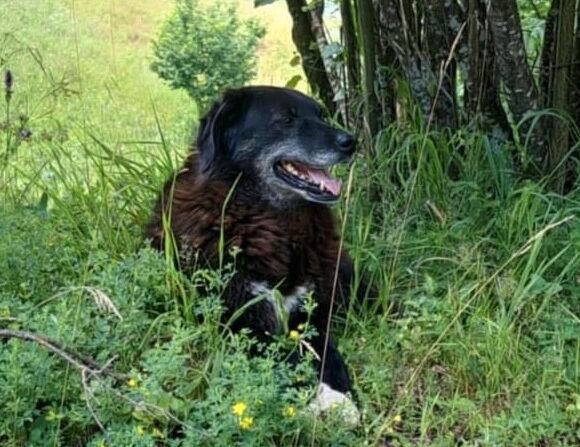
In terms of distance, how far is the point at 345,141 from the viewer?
268 cm

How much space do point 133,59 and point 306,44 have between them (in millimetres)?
5129

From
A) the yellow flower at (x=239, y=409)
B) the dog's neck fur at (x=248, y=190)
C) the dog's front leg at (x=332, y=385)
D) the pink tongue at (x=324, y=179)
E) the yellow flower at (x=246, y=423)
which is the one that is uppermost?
the dog's neck fur at (x=248, y=190)

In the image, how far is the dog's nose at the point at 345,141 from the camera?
268 cm

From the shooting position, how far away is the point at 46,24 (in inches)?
359

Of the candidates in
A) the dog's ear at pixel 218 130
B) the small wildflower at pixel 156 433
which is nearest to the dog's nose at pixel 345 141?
the dog's ear at pixel 218 130

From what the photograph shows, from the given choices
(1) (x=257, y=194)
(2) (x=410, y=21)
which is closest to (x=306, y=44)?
(2) (x=410, y=21)

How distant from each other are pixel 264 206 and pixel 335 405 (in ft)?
2.32

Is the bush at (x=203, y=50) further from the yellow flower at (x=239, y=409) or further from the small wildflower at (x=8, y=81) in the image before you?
the yellow flower at (x=239, y=409)

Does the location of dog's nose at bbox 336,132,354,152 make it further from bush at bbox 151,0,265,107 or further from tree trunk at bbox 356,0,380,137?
bush at bbox 151,0,265,107

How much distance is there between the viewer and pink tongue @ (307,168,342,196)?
2.71 m

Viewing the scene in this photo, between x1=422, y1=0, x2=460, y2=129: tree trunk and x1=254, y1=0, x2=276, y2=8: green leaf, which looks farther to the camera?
x1=422, y1=0, x2=460, y2=129: tree trunk

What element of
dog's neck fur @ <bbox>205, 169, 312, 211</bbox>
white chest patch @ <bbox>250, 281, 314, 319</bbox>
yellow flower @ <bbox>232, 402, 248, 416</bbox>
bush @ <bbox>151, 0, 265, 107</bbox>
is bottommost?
bush @ <bbox>151, 0, 265, 107</bbox>

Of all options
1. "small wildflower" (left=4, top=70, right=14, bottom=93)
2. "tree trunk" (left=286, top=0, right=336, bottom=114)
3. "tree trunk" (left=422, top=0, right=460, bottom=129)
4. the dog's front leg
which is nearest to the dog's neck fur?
the dog's front leg

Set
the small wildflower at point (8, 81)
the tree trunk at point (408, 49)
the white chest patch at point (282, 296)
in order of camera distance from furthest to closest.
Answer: the tree trunk at point (408, 49)
the small wildflower at point (8, 81)
the white chest patch at point (282, 296)
